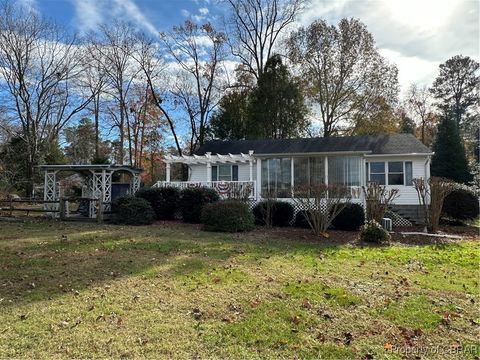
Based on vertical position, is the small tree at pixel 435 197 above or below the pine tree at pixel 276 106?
below

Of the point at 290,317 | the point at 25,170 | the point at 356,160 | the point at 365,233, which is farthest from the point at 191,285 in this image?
the point at 25,170

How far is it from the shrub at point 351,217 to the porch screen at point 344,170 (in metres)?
2.47

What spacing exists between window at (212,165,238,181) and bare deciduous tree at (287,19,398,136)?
13.6 m

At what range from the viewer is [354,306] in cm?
498

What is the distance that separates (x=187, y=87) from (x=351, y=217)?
80.2 feet

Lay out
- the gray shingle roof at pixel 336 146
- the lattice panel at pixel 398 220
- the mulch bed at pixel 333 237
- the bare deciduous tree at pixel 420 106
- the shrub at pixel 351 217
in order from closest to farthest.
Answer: the mulch bed at pixel 333 237, the shrub at pixel 351 217, the lattice panel at pixel 398 220, the gray shingle roof at pixel 336 146, the bare deciduous tree at pixel 420 106

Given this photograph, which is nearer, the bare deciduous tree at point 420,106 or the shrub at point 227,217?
the shrub at point 227,217

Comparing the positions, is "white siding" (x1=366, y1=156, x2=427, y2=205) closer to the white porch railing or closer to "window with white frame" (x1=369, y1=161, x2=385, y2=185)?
"window with white frame" (x1=369, y1=161, x2=385, y2=185)

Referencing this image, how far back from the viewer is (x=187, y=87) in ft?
110

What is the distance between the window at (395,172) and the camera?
18250 mm

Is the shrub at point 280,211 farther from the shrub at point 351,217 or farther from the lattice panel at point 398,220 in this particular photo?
the lattice panel at point 398,220

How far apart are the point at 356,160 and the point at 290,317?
12.5 m

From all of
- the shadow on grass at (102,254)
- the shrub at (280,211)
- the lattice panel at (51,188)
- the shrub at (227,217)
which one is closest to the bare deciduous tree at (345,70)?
the shrub at (280,211)

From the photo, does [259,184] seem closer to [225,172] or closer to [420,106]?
[225,172]
